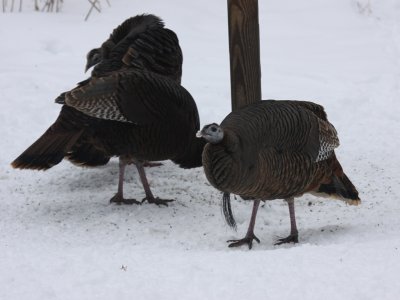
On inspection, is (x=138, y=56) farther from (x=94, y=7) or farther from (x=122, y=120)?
(x=94, y=7)

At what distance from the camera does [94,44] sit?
27.7 ft

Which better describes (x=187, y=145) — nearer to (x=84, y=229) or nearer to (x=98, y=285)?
(x=84, y=229)

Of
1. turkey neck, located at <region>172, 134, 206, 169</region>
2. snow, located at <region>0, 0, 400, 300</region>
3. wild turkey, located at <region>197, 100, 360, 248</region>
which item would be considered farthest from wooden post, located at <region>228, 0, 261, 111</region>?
snow, located at <region>0, 0, 400, 300</region>

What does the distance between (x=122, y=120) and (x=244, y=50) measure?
1.14m

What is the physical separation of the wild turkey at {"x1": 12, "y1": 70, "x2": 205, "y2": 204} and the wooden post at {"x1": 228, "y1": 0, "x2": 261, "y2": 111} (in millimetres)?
474

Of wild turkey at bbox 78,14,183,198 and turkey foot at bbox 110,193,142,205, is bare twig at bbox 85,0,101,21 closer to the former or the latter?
wild turkey at bbox 78,14,183,198

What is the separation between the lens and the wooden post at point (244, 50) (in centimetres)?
527

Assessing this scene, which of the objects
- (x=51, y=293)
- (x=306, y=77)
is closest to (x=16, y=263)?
(x=51, y=293)

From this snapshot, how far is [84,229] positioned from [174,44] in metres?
1.74

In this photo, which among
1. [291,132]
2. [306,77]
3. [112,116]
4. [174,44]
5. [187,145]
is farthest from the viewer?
[306,77]

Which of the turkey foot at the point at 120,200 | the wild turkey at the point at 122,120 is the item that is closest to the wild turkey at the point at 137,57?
the turkey foot at the point at 120,200

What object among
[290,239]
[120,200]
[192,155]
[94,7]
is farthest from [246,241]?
[94,7]

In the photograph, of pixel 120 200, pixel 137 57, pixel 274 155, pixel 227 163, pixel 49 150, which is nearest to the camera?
pixel 227 163

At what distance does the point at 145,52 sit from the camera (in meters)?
5.55
